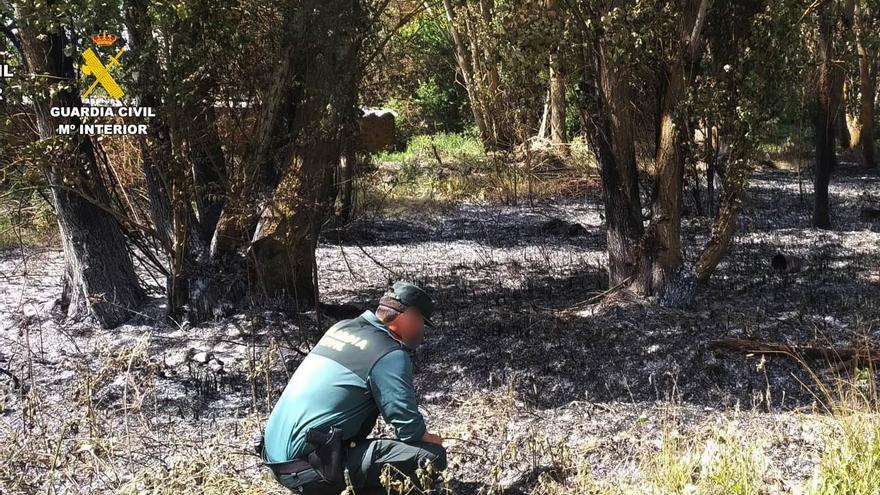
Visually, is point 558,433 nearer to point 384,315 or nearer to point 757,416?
point 757,416

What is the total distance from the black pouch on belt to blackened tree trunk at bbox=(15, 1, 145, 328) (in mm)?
3159

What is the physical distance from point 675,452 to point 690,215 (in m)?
7.25

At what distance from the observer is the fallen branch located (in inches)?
224

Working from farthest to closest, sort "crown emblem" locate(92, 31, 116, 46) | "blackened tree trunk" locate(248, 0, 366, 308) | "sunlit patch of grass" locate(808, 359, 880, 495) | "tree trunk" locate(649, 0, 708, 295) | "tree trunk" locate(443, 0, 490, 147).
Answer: "tree trunk" locate(443, 0, 490, 147) < "tree trunk" locate(649, 0, 708, 295) < "blackened tree trunk" locate(248, 0, 366, 308) < "crown emblem" locate(92, 31, 116, 46) < "sunlit patch of grass" locate(808, 359, 880, 495)

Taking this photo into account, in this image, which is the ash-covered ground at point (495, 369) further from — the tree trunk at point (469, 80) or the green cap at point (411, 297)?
the tree trunk at point (469, 80)

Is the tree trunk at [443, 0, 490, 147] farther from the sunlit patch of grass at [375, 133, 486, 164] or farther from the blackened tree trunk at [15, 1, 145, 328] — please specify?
the blackened tree trunk at [15, 1, 145, 328]

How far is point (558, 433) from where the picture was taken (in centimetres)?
498

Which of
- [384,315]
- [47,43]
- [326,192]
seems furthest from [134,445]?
[47,43]

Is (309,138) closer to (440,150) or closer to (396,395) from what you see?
(396,395)

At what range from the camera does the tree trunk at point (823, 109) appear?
31.1 feet

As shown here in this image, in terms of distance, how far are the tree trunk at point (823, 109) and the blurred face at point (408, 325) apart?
6.66 m

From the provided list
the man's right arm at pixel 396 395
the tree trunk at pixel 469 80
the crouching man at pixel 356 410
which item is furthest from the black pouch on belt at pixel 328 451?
the tree trunk at pixel 469 80

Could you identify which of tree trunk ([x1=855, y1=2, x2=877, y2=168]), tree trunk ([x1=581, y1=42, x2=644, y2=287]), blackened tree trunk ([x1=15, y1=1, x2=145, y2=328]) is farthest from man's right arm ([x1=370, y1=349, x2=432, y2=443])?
tree trunk ([x1=855, y1=2, x2=877, y2=168])

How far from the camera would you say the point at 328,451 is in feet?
12.6
